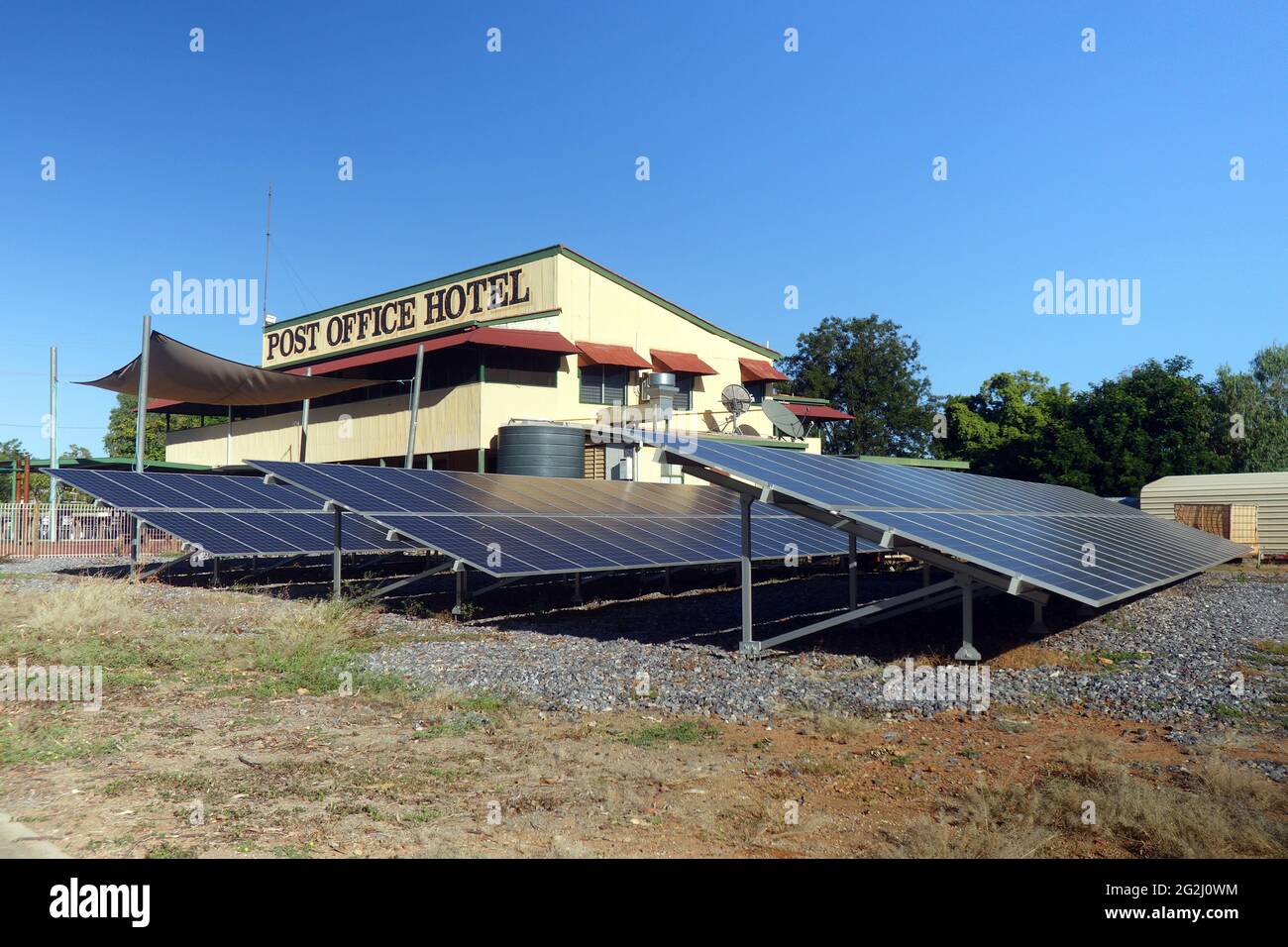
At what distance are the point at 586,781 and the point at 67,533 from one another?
34720 mm

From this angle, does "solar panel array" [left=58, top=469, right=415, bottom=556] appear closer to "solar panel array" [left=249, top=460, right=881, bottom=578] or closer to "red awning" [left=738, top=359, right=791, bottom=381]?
"solar panel array" [left=249, top=460, right=881, bottom=578]

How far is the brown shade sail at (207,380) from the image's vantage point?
31219 mm

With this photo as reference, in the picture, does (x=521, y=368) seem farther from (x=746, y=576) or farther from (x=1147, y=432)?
(x=1147, y=432)

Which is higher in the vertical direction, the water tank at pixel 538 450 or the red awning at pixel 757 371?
the red awning at pixel 757 371

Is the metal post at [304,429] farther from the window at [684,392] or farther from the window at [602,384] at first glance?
the window at [684,392]

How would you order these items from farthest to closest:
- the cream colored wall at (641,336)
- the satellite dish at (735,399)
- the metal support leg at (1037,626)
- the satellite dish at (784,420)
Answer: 1. the satellite dish at (784,420)
2. the satellite dish at (735,399)
3. the cream colored wall at (641,336)
4. the metal support leg at (1037,626)

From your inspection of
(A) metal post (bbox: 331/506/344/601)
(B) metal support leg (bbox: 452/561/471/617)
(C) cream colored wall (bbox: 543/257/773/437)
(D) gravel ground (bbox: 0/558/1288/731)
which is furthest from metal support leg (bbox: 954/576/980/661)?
(C) cream colored wall (bbox: 543/257/773/437)

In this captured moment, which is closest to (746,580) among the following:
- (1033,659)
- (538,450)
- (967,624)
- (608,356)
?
(967,624)

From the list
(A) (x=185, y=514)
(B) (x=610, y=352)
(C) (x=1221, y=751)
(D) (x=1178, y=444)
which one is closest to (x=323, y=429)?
(B) (x=610, y=352)

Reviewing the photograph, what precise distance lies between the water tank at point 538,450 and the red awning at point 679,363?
7.58 meters

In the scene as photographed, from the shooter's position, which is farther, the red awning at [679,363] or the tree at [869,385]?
the tree at [869,385]

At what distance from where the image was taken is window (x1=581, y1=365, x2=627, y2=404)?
37.9 meters

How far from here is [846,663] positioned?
13789 millimetres

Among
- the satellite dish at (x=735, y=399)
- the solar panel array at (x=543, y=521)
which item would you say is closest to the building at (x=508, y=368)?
the satellite dish at (x=735, y=399)
